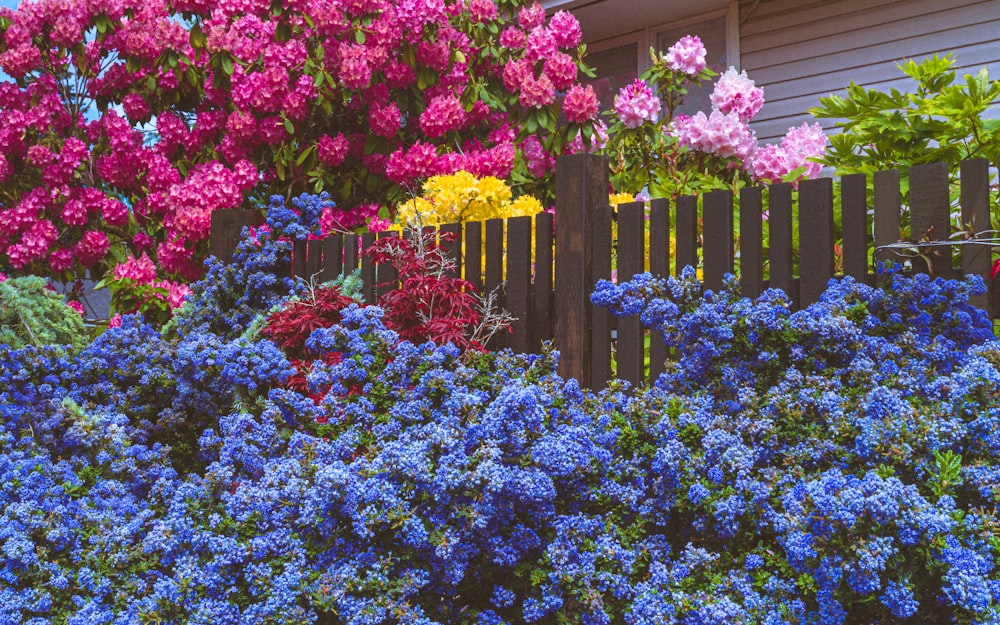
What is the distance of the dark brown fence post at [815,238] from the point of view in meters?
2.71

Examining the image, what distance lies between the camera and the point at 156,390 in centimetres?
293

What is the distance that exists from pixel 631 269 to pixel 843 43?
3931 millimetres

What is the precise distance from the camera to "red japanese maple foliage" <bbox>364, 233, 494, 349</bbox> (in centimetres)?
321

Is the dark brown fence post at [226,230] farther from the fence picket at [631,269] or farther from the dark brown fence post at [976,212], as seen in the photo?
the dark brown fence post at [976,212]

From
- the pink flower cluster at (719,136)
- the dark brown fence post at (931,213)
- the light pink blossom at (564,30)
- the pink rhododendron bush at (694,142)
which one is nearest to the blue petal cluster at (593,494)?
the dark brown fence post at (931,213)

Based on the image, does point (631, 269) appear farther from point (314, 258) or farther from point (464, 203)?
point (314, 258)

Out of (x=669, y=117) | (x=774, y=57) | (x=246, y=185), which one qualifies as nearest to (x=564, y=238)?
(x=669, y=117)

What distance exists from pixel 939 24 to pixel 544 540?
550 cm

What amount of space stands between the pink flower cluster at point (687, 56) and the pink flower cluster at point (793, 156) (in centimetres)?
87

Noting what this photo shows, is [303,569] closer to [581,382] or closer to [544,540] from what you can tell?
[544,540]

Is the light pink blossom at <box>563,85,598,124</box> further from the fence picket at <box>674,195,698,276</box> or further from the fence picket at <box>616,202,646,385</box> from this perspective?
the fence picket at <box>674,195,698,276</box>

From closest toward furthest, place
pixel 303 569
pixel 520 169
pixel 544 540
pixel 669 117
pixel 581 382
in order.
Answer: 1. pixel 303 569
2. pixel 544 540
3. pixel 581 382
4. pixel 669 117
5. pixel 520 169

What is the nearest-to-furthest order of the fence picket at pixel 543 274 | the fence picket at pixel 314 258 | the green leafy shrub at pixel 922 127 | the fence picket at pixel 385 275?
the green leafy shrub at pixel 922 127 → the fence picket at pixel 543 274 → the fence picket at pixel 385 275 → the fence picket at pixel 314 258

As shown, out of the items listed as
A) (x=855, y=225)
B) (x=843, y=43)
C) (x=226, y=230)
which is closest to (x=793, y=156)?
(x=855, y=225)
